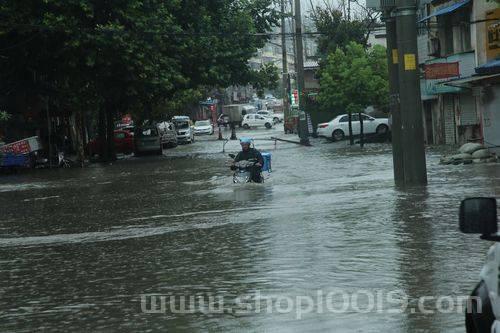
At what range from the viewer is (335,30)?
75.0m

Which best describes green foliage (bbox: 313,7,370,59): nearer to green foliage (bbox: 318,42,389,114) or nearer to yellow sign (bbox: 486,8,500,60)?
green foliage (bbox: 318,42,389,114)

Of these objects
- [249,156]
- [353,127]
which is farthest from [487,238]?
[353,127]

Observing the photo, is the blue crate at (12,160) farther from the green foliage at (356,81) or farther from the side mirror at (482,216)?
the side mirror at (482,216)

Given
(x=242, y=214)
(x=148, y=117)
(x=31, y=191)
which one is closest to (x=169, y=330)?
(x=242, y=214)

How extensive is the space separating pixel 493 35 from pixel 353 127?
2245 cm

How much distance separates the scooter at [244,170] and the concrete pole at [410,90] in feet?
15.3

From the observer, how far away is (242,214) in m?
17.7

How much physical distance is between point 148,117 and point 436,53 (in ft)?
106

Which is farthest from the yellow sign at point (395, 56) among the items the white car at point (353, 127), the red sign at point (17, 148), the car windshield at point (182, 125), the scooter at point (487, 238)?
the car windshield at point (182, 125)

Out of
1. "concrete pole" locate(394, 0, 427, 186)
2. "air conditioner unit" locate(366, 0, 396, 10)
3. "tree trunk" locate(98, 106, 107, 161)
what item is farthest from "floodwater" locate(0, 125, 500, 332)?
"tree trunk" locate(98, 106, 107, 161)

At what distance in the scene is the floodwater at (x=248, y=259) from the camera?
326 inches

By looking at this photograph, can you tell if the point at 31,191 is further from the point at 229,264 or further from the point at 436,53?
the point at 436,53

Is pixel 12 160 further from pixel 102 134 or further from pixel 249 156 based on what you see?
pixel 249 156

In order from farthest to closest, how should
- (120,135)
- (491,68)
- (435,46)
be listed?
(120,135)
(435,46)
(491,68)
